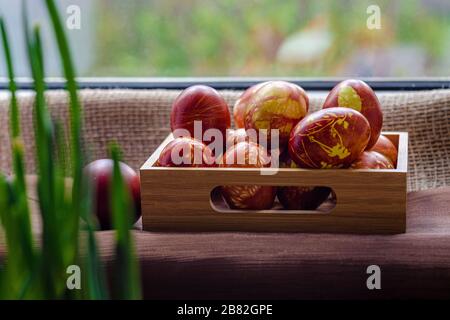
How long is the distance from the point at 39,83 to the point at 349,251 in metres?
0.63

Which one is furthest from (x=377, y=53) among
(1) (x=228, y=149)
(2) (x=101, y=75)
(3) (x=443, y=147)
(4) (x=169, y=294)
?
(4) (x=169, y=294)

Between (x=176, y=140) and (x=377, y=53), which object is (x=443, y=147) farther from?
(x=176, y=140)

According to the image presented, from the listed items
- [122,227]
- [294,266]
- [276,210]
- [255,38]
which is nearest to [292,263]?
[294,266]

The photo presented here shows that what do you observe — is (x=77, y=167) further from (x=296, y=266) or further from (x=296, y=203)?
(x=296, y=203)

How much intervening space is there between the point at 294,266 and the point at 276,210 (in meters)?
0.12

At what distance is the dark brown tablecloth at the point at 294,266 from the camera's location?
88cm

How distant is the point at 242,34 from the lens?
161cm

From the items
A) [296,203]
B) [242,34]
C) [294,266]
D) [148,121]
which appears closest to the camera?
[294,266]

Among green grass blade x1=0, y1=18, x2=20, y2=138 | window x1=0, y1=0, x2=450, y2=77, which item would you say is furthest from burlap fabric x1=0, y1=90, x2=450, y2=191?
green grass blade x1=0, y1=18, x2=20, y2=138

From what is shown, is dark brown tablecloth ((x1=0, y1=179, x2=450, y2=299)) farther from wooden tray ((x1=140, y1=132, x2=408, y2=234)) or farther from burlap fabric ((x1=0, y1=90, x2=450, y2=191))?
burlap fabric ((x1=0, y1=90, x2=450, y2=191))

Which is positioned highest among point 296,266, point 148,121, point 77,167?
point 77,167

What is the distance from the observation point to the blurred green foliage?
1565mm

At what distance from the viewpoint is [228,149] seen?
0.99 metres

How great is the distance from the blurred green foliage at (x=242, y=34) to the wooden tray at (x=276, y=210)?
2.11ft
